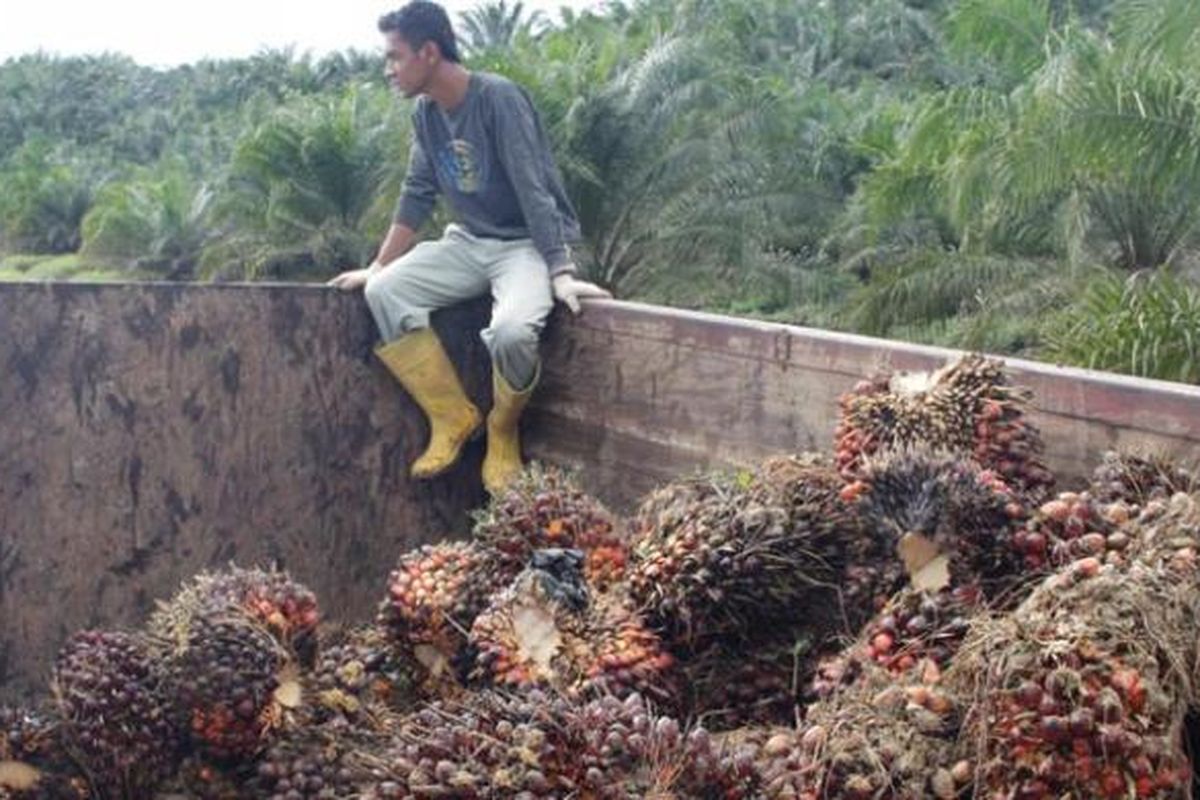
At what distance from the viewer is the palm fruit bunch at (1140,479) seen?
8.43ft

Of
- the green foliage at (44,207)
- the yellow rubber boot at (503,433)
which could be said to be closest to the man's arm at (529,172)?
the yellow rubber boot at (503,433)

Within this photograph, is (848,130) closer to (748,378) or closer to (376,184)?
(376,184)

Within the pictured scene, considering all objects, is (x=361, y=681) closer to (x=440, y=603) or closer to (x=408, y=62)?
(x=440, y=603)

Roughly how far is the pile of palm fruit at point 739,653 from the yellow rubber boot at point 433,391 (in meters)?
0.81

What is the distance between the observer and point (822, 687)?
7.57ft

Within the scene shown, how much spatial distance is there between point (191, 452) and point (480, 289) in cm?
95

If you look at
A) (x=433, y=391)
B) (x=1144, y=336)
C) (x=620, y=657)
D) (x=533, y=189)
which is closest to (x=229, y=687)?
(x=620, y=657)

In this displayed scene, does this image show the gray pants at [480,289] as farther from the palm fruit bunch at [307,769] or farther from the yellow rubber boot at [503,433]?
the palm fruit bunch at [307,769]

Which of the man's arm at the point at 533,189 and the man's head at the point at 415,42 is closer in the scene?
the man's arm at the point at 533,189

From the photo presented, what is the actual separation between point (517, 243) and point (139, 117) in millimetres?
47359

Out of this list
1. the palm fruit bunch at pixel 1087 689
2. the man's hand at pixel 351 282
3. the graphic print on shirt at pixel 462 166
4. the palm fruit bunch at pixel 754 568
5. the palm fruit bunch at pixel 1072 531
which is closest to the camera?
the palm fruit bunch at pixel 1087 689

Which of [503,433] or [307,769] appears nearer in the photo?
[307,769]

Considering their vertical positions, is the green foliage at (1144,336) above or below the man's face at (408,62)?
below

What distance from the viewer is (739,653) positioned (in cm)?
274
